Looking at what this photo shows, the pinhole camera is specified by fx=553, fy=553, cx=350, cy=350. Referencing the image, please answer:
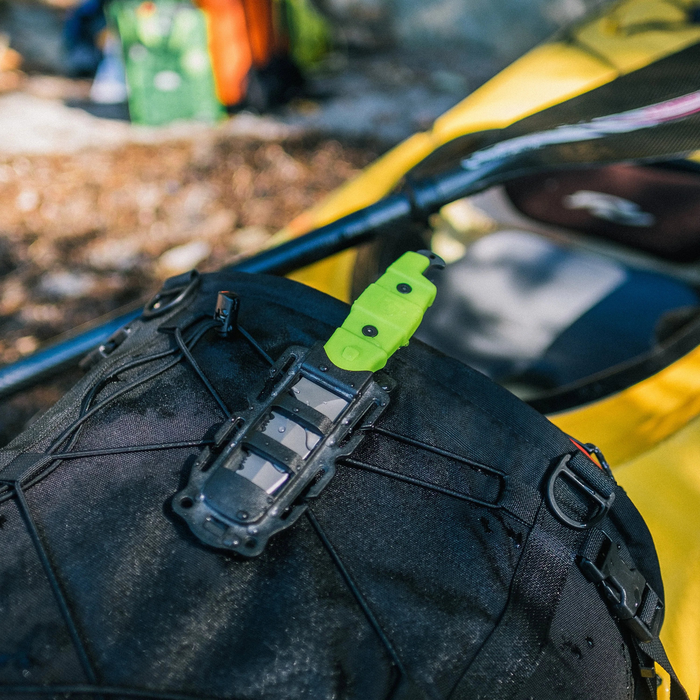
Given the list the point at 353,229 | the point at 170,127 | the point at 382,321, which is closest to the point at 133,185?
the point at 170,127

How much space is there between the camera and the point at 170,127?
3314mm

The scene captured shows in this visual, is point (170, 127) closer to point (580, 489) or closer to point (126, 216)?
point (126, 216)

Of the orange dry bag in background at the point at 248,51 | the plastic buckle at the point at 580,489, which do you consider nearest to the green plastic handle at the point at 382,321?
the plastic buckle at the point at 580,489

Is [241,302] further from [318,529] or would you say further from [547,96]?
[547,96]

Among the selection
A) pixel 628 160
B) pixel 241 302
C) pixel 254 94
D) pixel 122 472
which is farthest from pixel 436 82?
pixel 122 472

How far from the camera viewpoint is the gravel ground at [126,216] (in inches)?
80.4

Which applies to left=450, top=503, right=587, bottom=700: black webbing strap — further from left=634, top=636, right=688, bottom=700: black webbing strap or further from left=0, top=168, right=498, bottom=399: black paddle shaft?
left=0, top=168, right=498, bottom=399: black paddle shaft

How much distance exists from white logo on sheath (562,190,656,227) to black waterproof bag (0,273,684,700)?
4.07 ft

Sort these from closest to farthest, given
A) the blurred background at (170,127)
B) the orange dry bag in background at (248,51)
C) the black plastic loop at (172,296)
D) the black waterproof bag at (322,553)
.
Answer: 1. the black waterproof bag at (322,553)
2. the black plastic loop at (172,296)
3. the blurred background at (170,127)
4. the orange dry bag in background at (248,51)

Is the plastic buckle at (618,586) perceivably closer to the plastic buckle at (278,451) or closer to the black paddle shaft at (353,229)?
the plastic buckle at (278,451)

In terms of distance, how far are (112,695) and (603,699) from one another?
50 centimetres

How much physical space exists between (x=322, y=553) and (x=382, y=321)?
288 mm

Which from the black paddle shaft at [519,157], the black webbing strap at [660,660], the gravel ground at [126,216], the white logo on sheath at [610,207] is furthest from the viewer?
the gravel ground at [126,216]

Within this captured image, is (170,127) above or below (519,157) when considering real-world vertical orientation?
below
